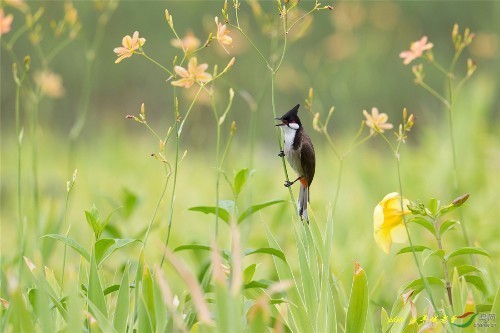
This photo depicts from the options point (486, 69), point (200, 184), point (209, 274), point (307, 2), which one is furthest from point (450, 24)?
point (209, 274)

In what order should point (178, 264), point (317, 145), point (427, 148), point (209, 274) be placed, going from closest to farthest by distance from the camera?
point (178, 264) → point (209, 274) → point (427, 148) → point (317, 145)

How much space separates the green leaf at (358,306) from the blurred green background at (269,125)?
642 millimetres

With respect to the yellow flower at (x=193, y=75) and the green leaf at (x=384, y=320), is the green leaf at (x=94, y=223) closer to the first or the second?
the yellow flower at (x=193, y=75)

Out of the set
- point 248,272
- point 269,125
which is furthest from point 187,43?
point 269,125

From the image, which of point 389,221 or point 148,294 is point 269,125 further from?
point 148,294

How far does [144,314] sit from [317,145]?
5.44 m

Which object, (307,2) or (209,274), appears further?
(307,2)

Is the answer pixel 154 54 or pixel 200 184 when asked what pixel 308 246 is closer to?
pixel 200 184

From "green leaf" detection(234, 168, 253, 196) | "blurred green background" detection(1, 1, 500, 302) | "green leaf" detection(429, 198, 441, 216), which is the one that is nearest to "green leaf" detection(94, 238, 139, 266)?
"green leaf" detection(234, 168, 253, 196)

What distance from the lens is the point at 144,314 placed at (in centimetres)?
167

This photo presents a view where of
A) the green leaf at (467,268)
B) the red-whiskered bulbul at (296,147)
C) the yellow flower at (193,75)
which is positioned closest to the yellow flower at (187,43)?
the yellow flower at (193,75)

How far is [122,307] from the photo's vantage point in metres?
1.67

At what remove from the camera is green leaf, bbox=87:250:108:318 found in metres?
1.65

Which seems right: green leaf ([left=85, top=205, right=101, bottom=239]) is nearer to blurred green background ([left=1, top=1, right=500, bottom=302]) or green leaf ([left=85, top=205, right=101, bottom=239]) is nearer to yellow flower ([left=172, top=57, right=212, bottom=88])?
yellow flower ([left=172, top=57, right=212, bottom=88])
